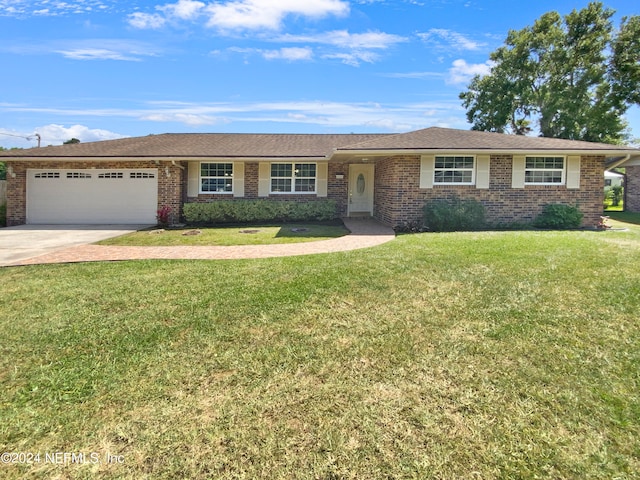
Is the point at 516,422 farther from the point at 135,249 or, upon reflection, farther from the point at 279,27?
the point at 279,27

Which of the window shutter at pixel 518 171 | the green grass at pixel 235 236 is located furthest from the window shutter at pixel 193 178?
the window shutter at pixel 518 171

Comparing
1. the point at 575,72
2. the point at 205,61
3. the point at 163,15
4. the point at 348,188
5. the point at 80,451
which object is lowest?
the point at 80,451

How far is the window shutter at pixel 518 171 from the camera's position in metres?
13.2

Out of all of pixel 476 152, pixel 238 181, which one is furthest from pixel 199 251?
pixel 476 152

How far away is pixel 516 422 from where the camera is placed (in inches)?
109

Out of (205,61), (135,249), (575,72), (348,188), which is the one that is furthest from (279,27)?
(575,72)

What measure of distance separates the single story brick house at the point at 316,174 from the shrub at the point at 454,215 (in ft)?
1.48

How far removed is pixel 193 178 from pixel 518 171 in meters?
12.6

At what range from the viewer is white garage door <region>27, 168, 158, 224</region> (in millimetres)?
15383

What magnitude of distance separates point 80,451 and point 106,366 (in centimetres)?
115

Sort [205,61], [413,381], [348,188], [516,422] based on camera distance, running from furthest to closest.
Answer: [348,188] → [205,61] → [413,381] → [516,422]

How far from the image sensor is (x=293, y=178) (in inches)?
646

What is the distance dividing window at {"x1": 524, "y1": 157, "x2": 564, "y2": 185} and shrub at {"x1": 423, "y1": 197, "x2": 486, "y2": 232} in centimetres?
229

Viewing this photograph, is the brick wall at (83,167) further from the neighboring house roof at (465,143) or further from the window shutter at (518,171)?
the window shutter at (518,171)
